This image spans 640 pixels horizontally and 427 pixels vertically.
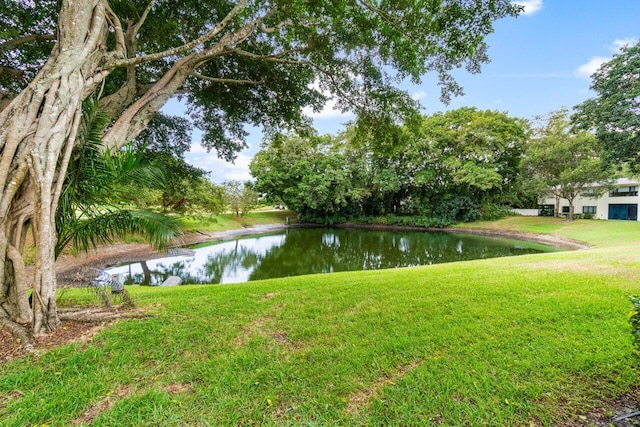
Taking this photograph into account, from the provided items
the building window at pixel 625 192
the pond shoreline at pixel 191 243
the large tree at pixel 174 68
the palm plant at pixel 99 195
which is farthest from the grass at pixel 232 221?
the building window at pixel 625 192

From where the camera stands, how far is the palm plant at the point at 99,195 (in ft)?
10.0

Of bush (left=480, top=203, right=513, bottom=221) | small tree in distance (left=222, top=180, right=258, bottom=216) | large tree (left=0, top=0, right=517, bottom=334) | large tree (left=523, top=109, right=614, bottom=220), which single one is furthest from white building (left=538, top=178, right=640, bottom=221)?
small tree in distance (left=222, top=180, right=258, bottom=216)

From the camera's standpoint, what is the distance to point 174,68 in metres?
4.17

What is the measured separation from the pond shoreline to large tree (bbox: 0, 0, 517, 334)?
878mm

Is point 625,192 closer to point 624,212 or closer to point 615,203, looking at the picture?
point 615,203

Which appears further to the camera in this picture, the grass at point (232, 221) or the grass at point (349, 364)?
the grass at point (232, 221)

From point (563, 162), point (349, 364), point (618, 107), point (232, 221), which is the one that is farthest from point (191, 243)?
point (563, 162)

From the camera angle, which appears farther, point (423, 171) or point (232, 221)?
point (232, 221)

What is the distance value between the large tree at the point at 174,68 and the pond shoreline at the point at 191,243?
2.88 feet

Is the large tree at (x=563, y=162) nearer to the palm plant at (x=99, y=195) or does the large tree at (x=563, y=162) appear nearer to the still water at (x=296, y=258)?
the still water at (x=296, y=258)

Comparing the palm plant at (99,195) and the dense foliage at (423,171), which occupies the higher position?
the dense foliage at (423,171)

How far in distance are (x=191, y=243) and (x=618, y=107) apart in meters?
19.9

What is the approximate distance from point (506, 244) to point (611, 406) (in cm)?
1665

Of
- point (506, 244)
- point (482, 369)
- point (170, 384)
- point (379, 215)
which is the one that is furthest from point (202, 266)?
point (379, 215)
